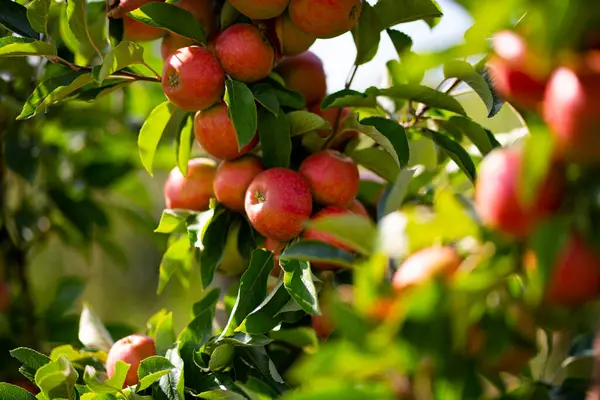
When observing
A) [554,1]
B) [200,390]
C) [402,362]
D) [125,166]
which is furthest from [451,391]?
[125,166]

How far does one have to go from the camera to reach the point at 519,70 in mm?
572

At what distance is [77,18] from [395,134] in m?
0.51

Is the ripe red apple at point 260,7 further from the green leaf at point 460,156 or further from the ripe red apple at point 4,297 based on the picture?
the ripe red apple at point 4,297

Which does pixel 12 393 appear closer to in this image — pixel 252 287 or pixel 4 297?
pixel 252 287

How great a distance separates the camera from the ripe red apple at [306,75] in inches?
45.9

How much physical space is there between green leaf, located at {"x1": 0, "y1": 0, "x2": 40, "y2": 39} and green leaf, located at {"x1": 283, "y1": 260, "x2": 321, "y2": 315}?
0.56m

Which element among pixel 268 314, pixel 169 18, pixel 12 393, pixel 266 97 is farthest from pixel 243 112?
pixel 12 393

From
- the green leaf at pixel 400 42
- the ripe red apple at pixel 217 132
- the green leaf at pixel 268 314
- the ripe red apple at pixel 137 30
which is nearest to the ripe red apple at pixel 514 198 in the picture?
the green leaf at pixel 268 314

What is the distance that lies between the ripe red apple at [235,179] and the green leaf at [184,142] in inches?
2.8

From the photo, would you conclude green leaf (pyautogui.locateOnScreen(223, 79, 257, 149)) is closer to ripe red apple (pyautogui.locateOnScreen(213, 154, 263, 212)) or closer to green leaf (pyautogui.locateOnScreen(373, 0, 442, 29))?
ripe red apple (pyautogui.locateOnScreen(213, 154, 263, 212))

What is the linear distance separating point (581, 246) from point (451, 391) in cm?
14

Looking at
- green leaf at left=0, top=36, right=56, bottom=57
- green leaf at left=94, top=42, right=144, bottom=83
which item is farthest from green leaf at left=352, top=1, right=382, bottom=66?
green leaf at left=0, top=36, right=56, bottom=57

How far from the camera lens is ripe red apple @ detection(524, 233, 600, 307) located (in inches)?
21.0

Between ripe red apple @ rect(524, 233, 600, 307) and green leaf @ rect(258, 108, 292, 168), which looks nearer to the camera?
ripe red apple @ rect(524, 233, 600, 307)
